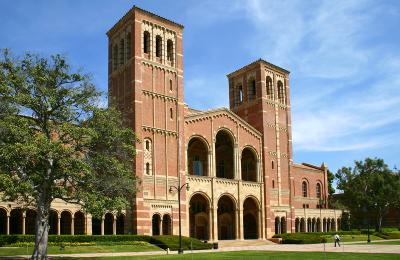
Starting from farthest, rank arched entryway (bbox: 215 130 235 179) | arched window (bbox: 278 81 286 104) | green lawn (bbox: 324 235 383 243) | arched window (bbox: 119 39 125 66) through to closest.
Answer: arched window (bbox: 278 81 286 104), arched entryway (bbox: 215 130 235 179), green lawn (bbox: 324 235 383 243), arched window (bbox: 119 39 125 66)

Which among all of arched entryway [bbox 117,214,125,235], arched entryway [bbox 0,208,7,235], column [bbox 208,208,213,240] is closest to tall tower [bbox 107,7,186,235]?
Result: arched entryway [bbox 117,214,125,235]

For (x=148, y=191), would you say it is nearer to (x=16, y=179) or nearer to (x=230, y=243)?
(x=230, y=243)

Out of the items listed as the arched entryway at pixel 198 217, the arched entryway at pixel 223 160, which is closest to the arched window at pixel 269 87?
the arched entryway at pixel 223 160

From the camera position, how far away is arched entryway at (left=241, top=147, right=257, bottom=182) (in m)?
65.8

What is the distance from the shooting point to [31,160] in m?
31.6

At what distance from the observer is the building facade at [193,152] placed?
51531 mm

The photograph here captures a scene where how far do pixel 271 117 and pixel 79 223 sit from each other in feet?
102

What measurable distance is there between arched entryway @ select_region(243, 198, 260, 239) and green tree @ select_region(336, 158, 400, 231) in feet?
69.7

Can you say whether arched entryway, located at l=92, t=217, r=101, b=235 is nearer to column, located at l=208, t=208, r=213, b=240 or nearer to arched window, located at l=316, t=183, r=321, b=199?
A: column, located at l=208, t=208, r=213, b=240

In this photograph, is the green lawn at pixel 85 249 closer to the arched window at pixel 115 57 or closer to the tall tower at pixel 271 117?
the arched window at pixel 115 57

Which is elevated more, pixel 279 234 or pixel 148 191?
pixel 148 191

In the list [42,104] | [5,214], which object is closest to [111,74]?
[5,214]

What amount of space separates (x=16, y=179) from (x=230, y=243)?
1231 inches

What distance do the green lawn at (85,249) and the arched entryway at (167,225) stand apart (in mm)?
5903
